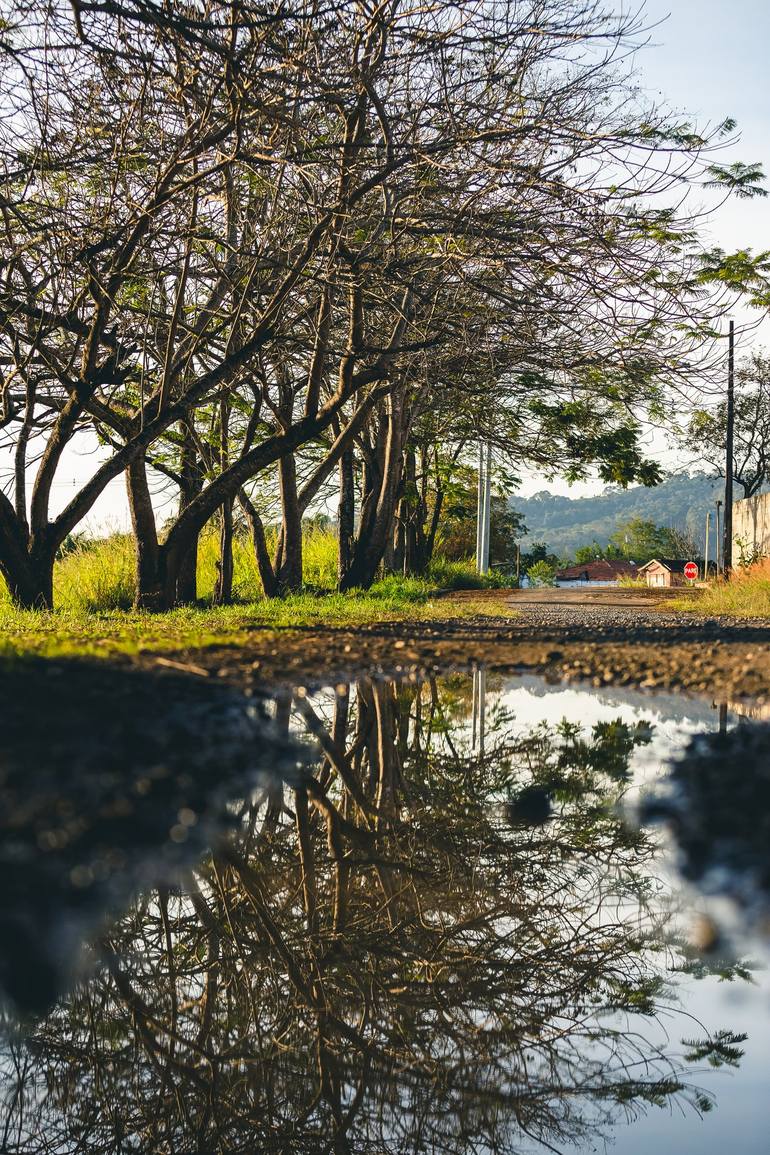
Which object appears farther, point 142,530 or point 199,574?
point 199,574

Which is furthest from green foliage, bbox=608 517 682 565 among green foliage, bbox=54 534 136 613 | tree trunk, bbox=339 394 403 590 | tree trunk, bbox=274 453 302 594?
green foliage, bbox=54 534 136 613

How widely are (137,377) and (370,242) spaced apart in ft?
20.5

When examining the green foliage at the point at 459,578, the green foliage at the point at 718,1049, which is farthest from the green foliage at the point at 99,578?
the green foliage at the point at 718,1049

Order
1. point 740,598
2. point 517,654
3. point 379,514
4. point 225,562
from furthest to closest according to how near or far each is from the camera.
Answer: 1. point 379,514
2. point 225,562
3. point 740,598
4. point 517,654

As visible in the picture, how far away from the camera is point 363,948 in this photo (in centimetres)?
329

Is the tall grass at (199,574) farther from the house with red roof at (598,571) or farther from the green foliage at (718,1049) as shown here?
the house with red roof at (598,571)

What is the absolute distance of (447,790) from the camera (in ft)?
17.2

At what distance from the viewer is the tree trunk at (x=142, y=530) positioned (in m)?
16.0

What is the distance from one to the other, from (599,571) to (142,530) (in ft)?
325

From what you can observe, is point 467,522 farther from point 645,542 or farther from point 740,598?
point 645,542

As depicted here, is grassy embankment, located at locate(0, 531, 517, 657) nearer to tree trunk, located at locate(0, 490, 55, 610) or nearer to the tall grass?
the tall grass

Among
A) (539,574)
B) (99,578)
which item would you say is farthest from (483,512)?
(539,574)

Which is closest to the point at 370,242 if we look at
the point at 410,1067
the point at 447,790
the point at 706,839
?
the point at 447,790

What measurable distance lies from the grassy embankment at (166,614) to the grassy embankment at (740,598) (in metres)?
4.61
